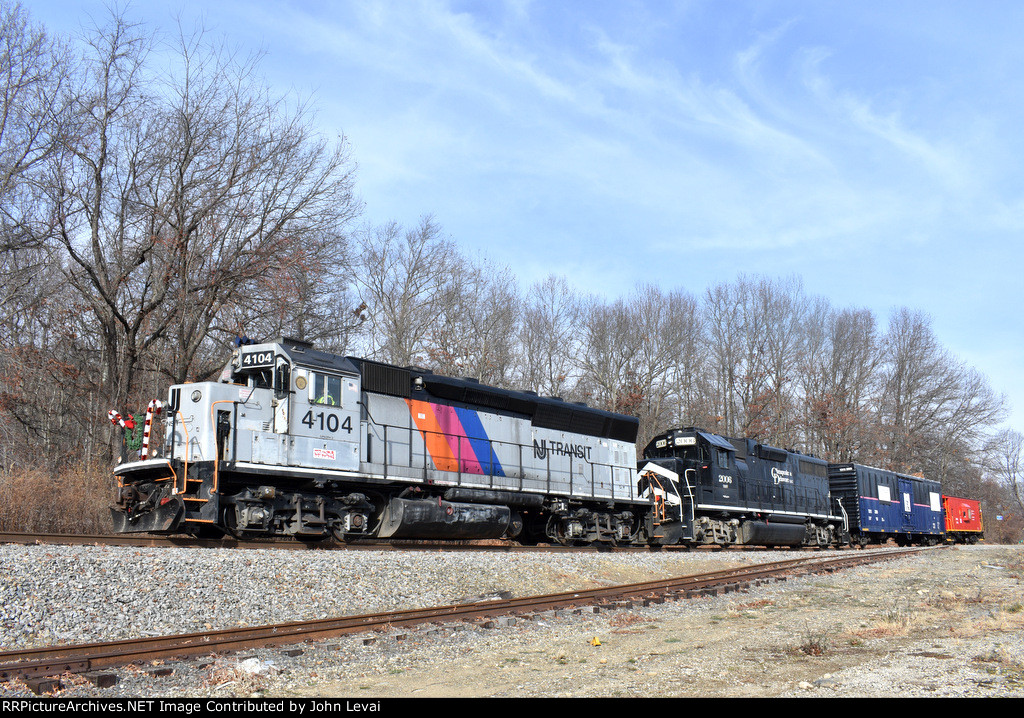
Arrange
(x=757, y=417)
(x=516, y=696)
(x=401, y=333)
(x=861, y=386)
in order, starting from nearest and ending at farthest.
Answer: (x=516, y=696), (x=401, y=333), (x=757, y=417), (x=861, y=386)

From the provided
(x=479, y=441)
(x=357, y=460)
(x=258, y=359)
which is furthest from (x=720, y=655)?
(x=479, y=441)

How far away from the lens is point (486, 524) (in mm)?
15617

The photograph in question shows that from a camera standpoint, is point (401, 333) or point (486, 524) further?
point (401, 333)

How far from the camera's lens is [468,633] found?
337 inches

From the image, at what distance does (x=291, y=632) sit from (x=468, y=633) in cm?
196

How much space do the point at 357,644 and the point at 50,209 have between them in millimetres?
16746

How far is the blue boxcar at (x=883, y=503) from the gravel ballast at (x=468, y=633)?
718 inches

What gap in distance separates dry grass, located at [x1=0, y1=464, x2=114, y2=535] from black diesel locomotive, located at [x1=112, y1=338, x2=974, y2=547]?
88.6 inches

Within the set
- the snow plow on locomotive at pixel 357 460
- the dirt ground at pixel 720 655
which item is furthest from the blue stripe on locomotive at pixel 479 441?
the dirt ground at pixel 720 655

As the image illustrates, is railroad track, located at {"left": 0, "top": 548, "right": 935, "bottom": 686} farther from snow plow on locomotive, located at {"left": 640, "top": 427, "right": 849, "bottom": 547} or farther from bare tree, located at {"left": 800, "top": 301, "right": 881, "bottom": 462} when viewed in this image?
bare tree, located at {"left": 800, "top": 301, "right": 881, "bottom": 462}

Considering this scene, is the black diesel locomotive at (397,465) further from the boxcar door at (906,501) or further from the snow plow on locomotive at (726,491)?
the boxcar door at (906,501)

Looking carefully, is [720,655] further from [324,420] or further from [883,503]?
[883,503]

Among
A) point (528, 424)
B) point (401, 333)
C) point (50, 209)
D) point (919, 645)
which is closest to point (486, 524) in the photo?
point (528, 424)

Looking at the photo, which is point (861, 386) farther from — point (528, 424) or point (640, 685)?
point (640, 685)
